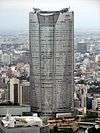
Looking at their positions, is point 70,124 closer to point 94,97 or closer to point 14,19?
point 94,97

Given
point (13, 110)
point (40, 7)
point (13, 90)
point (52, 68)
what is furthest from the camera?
point (52, 68)

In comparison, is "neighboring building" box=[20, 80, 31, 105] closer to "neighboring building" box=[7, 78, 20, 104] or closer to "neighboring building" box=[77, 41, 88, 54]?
"neighboring building" box=[7, 78, 20, 104]

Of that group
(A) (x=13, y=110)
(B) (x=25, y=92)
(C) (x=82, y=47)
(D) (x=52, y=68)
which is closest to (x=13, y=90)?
(B) (x=25, y=92)

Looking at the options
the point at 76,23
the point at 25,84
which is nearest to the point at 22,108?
the point at 25,84

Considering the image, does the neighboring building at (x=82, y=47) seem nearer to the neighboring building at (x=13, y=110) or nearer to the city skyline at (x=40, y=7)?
the city skyline at (x=40, y=7)

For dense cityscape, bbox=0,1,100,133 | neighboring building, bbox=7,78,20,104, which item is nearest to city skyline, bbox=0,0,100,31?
dense cityscape, bbox=0,1,100,133

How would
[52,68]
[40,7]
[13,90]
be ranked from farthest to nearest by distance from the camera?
[52,68]
[13,90]
[40,7]

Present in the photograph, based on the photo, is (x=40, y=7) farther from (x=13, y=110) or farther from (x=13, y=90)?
(x=13, y=110)
